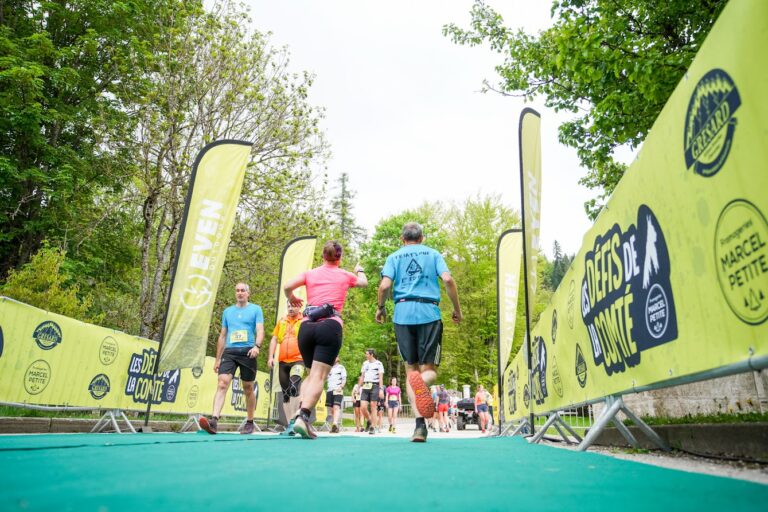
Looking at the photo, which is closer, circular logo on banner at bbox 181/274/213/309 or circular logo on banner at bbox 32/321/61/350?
circular logo on banner at bbox 32/321/61/350

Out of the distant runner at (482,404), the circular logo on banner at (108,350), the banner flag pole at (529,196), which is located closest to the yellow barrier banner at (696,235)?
the banner flag pole at (529,196)

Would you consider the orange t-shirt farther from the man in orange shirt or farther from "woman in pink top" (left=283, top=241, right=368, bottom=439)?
"woman in pink top" (left=283, top=241, right=368, bottom=439)

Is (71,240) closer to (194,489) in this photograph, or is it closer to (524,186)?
(524,186)

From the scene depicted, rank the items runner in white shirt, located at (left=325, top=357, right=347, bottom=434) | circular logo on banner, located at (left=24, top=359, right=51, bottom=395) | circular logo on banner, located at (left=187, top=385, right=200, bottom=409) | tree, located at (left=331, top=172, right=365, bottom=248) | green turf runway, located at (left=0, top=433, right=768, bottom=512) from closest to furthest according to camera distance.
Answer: green turf runway, located at (left=0, top=433, right=768, bottom=512) < circular logo on banner, located at (left=24, top=359, right=51, bottom=395) < circular logo on banner, located at (left=187, top=385, right=200, bottom=409) < runner in white shirt, located at (left=325, top=357, right=347, bottom=434) < tree, located at (left=331, top=172, right=365, bottom=248)

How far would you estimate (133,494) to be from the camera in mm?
1604

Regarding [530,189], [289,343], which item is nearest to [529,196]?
[530,189]

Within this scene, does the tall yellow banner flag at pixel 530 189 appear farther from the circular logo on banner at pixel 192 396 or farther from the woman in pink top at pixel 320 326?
the circular logo on banner at pixel 192 396

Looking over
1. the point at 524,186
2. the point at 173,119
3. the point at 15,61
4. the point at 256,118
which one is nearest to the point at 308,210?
the point at 256,118

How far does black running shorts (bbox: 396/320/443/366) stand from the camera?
5.36 m

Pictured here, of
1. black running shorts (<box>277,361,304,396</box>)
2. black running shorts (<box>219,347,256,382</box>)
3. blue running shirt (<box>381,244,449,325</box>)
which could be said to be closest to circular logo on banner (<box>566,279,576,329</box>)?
blue running shirt (<box>381,244,449,325</box>)

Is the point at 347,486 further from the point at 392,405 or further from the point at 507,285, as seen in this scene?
the point at 392,405

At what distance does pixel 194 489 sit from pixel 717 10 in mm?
7325

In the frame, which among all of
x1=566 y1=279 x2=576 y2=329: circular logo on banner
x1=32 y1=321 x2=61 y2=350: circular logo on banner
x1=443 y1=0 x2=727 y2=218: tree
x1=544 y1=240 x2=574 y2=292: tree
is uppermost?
x1=544 y1=240 x2=574 y2=292: tree

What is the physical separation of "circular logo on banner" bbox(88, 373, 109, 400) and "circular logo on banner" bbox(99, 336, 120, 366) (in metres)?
0.23
